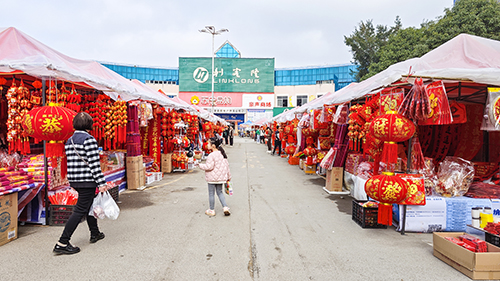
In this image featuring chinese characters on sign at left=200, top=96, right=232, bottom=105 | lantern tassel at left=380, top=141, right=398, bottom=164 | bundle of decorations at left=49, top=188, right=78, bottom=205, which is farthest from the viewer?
chinese characters on sign at left=200, top=96, right=232, bottom=105

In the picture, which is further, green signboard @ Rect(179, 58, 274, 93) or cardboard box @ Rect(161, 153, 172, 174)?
green signboard @ Rect(179, 58, 274, 93)

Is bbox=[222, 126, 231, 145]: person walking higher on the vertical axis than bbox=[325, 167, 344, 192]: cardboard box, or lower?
higher

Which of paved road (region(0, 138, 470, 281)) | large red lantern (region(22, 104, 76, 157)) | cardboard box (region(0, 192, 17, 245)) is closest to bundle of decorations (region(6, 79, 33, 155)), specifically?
large red lantern (region(22, 104, 76, 157))

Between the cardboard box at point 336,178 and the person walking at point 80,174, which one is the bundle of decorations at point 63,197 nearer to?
the person walking at point 80,174

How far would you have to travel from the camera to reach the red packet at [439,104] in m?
3.95

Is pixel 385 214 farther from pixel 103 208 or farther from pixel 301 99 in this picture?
pixel 301 99

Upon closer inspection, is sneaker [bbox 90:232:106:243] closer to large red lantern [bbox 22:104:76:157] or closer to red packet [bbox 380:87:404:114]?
large red lantern [bbox 22:104:76:157]

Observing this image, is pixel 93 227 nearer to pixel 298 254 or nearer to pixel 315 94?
pixel 298 254

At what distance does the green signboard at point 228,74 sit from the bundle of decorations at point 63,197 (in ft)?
112

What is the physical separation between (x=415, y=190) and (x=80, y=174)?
4819mm

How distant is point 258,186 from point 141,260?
4727 mm

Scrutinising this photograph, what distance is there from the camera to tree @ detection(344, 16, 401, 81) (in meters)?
32.6

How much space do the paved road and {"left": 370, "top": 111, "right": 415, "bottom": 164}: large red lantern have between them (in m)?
1.32

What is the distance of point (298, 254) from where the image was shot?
3574 mm
